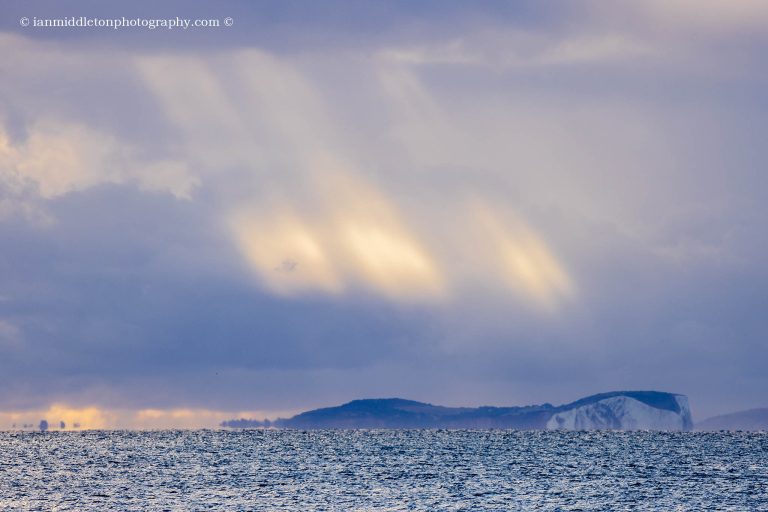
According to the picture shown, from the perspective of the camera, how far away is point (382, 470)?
28812 millimetres

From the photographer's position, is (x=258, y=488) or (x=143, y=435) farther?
(x=143, y=435)

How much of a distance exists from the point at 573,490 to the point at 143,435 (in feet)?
52.9

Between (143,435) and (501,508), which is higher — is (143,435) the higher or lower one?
the higher one

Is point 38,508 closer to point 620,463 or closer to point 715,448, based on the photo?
point 620,463

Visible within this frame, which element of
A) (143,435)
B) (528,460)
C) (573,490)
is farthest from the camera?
(143,435)

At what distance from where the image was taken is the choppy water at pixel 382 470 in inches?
965

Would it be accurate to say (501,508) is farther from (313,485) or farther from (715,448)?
(715,448)

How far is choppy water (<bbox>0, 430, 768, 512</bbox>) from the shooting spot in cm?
2450

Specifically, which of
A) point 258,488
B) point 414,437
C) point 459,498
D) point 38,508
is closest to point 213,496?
point 258,488

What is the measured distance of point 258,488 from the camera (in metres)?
26.1

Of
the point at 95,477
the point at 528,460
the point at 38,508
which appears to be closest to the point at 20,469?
the point at 95,477

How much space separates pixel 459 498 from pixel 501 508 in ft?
4.99

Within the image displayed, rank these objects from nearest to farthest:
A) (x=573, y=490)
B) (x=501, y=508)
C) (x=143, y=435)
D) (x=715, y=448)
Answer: (x=501, y=508)
(x=573, y=490)
(x=715, y=448)
(x=143, y=435)

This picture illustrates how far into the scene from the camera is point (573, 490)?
2595cm
